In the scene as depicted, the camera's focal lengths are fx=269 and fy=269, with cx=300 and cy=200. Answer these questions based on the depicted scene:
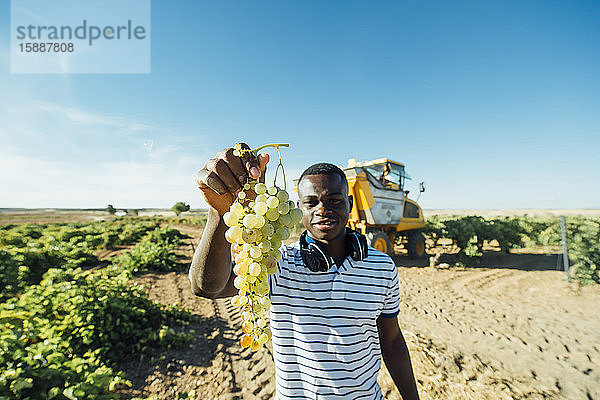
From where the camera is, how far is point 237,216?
41.7 inches

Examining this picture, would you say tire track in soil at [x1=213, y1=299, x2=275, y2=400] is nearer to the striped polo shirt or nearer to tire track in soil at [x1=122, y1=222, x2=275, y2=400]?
tire track in soil at [x1=122, y1=222, x2=275, y2=400]

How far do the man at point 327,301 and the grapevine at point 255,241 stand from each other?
0.26 meters

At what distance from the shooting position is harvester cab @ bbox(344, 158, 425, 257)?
8.82 metres

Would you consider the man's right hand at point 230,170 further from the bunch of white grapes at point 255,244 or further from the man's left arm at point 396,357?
the man's left arm at point 396,357

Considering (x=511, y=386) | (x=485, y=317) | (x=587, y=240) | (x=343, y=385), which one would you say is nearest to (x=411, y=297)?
(x=485, y=317)

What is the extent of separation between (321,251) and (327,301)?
0.95 ft

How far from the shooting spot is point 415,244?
1154cm

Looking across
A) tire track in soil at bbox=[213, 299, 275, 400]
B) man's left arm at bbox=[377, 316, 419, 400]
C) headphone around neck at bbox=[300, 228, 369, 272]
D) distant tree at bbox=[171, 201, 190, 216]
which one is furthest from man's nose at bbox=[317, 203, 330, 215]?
distant tree at bbox=[171, 201, 190, 216]

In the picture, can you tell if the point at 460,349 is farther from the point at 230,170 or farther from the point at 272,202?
the point at 230,170

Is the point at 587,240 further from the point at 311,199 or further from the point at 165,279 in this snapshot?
the point at 165,279

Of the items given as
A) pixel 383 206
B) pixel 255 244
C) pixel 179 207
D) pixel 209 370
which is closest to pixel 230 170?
pixel 255 244

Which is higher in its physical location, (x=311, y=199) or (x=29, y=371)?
(x=311, y=199)

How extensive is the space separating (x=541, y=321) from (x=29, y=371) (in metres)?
8.60

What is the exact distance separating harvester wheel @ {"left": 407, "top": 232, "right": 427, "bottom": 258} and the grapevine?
11.6m
